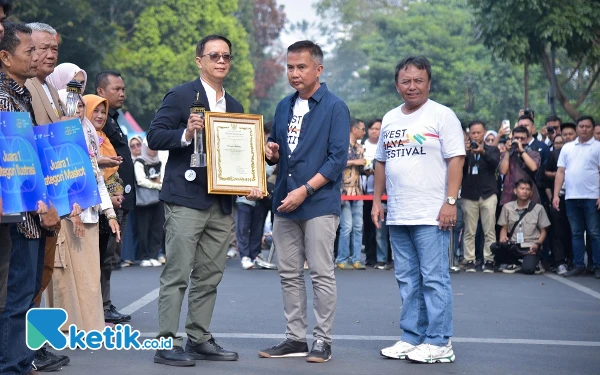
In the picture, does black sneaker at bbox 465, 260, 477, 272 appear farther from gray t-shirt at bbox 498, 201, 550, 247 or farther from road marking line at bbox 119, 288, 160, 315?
road marking line at bbox 119, 288, 160, 315

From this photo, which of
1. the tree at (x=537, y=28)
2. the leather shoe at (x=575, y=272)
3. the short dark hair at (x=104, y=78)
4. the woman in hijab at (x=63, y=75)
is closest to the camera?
the woman in hijab at (x=63, y=75)

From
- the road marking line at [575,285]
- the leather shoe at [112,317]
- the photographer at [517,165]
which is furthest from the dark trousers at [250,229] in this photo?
the leather shoe at [112,317]

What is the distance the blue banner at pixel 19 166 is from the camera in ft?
19.3

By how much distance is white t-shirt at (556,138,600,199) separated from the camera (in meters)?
15.2

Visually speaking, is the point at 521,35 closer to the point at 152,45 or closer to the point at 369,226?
the point at 369,226

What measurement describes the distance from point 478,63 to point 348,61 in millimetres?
68529

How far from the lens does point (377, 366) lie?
7.83 m

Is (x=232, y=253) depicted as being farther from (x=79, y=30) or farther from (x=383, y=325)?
(x=79, y=30)

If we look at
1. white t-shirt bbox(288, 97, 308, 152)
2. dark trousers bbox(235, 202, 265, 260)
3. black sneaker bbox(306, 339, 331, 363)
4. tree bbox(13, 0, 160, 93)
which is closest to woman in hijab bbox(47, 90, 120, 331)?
white t-shirt bbox(288, 97, 308, 152)

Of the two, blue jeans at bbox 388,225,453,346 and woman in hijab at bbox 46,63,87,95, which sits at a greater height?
woman in hijab at bbox 46,63,87,95

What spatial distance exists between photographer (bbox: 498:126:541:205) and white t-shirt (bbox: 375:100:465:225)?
824cm

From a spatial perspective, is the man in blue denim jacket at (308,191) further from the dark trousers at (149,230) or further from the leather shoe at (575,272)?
the dark trousers at (149,230)

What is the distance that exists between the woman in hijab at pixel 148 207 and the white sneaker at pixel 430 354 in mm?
9009

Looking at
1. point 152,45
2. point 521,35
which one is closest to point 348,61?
point 152,45
